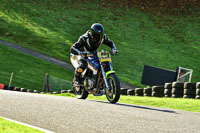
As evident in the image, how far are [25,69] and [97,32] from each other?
60.1 ft

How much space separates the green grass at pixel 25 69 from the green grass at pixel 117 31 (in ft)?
11.9

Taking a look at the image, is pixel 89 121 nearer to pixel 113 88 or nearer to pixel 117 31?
pixel 113 88

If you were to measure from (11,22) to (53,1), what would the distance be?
11244mm

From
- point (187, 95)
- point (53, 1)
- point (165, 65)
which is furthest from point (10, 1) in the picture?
point (187, 95)

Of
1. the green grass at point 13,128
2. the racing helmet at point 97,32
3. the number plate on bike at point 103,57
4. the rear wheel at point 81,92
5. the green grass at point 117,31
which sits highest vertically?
the green grass at point 117,31

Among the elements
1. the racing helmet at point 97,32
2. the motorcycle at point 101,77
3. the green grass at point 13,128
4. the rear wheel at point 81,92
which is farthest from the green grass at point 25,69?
the green grass at point 13,128

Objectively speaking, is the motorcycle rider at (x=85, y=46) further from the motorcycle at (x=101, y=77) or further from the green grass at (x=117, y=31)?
the green grass at (x=117, y=31)

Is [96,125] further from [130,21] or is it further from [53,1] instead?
[53,1]

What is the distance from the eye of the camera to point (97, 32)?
1008cm

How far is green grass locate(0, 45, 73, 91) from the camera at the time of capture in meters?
24.7

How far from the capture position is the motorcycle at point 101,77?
31.3 feet

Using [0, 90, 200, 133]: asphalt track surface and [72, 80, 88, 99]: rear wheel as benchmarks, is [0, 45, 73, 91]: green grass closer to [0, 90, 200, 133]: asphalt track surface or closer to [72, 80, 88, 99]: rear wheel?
[72, 80, 88, 99]: rear wheel

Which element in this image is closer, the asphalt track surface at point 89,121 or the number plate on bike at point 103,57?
the asphalt track surface at point 89,121

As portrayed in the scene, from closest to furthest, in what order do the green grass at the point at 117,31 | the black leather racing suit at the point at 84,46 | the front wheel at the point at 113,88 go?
the front wheel at the point at 113,88 < the black leather racing suit at the point at 84,46 < the green grass at the point at 117,31
